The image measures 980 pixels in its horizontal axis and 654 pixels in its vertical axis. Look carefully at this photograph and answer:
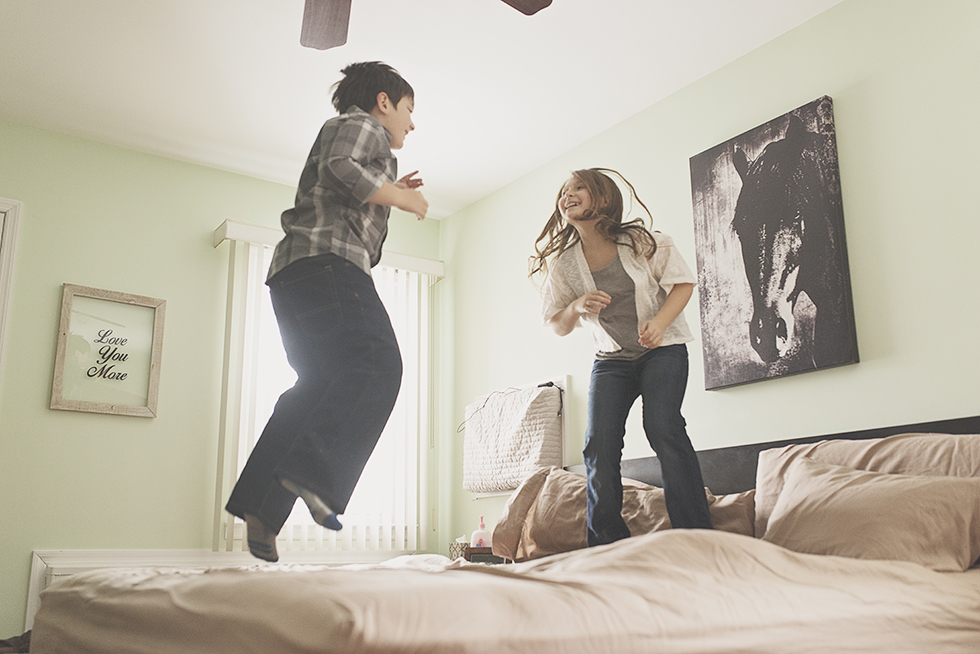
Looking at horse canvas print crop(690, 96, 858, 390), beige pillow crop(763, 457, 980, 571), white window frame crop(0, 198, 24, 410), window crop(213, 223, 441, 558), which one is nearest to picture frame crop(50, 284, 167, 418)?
white window frame crop(0, 198, 24, 410)

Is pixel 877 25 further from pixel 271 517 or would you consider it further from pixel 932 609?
pixel 271 517

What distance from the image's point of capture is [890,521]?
154 centimetres

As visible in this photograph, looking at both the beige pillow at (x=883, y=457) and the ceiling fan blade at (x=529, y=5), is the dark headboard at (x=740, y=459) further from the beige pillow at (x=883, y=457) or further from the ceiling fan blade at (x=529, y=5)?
the ceiling fan blade at (x=529, y=5)

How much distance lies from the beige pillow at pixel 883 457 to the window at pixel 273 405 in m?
2.18

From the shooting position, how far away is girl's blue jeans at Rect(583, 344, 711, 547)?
201 cm

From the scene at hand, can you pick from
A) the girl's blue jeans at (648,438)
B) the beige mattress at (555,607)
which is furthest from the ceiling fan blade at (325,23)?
the beige mattress at (555,607)

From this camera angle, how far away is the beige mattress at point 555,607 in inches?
29.9

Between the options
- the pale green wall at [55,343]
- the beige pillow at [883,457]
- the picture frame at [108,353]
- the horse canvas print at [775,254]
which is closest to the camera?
the beige pillow at [883,457]

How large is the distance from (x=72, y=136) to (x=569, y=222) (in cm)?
259

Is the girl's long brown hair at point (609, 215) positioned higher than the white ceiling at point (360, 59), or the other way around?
the white ceiling at point (360, 59)

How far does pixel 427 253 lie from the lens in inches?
180

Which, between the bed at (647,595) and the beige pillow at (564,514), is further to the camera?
the beige pillow at (564,514)

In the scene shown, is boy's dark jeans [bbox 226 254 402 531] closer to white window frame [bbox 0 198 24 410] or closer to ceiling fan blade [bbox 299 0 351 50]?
ceiling fan blade [bbox 299 0 351 50]

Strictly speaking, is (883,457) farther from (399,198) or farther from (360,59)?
(360,59)
